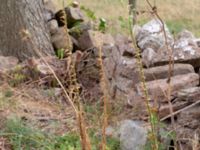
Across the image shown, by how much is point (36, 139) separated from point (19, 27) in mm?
2561

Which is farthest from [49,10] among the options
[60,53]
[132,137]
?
[132,137]

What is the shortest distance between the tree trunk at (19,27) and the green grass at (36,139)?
7.34 ft

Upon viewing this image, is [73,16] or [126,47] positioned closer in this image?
[126,47]

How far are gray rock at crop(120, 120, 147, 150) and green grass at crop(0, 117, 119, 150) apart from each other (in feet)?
0.27

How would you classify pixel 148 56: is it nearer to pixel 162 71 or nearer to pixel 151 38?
pixel 162 71

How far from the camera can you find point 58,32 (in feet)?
23.5

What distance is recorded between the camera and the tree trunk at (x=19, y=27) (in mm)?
6723

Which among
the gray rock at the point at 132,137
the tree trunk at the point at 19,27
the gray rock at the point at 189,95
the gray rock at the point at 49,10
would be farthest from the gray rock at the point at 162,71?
the gray rock at the point at 49,10

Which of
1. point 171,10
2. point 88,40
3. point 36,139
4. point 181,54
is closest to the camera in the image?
point 36,139

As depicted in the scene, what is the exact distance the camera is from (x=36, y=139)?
439 centimetres

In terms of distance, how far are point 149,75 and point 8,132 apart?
1.47 metres

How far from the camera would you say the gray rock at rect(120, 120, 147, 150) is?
418 centimetres

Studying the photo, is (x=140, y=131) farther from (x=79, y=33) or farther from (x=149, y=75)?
(x=79, y=33)

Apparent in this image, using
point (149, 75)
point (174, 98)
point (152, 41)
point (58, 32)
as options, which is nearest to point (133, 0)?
point (58, 32)
